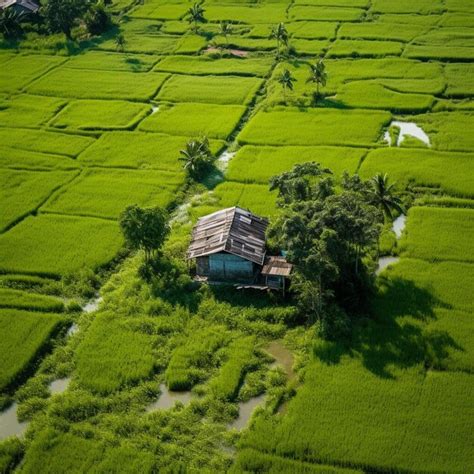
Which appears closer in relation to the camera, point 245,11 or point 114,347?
point 114,347

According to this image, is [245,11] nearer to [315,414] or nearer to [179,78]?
[179,78]

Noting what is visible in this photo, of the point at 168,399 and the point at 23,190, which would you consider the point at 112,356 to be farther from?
the point at 23,190

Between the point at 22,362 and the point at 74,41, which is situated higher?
the point at 74,41

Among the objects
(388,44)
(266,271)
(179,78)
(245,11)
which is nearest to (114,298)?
(266,271)

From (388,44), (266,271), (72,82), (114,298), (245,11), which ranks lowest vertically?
(114,298)

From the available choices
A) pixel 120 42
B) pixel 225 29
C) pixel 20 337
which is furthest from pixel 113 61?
pixel 20 337

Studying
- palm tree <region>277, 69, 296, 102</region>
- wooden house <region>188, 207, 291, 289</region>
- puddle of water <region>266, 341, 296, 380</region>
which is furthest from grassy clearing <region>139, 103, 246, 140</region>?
puddle of water <region>266, 341, 296, 380</region>
